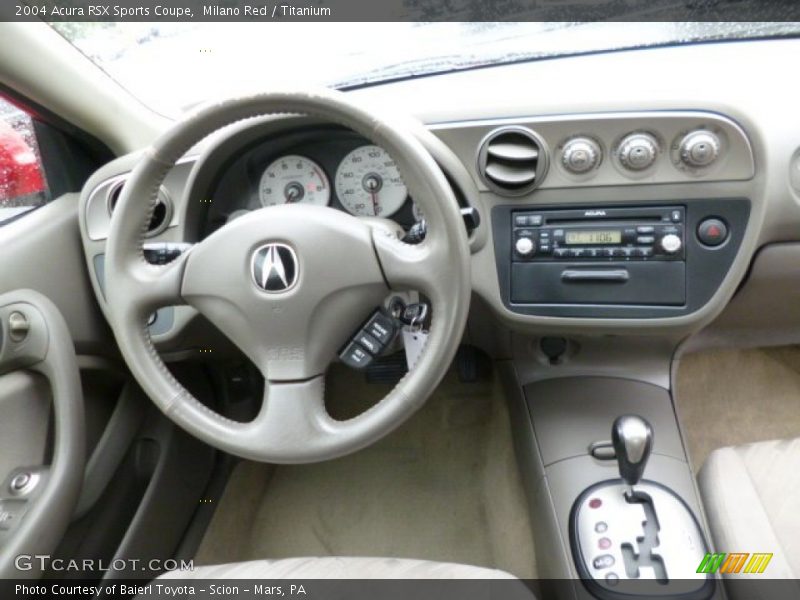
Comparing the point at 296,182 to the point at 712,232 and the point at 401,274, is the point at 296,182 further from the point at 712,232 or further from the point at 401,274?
the point at 712,232

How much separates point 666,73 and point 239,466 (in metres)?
1.39

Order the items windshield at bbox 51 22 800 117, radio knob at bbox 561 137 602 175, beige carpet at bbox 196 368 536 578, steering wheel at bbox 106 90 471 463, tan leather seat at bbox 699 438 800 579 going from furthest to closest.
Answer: beige carpet at bbox 196 368 536 578
windshield at bbox 51 22 800 117
radio knob at bbox 561 137 602 175
tan leather seat at bbox 699 438 800 579
steering wheel at bbox 106 90 471 463

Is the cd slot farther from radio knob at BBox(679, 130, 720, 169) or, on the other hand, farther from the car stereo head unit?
radio knob at BBox(679, 130, 720, 169)

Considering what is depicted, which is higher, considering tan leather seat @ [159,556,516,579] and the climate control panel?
the climate control panel

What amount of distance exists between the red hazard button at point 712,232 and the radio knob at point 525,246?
280 millimetres

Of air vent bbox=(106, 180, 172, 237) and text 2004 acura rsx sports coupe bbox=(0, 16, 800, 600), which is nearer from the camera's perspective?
text 2004 acura rsx sports coupe bbox=(0, 16, 800, 600)

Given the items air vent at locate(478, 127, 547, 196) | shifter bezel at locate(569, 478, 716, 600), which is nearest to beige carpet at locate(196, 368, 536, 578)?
shifter bezel at locate(569, 478, 716, 600)

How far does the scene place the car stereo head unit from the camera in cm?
115

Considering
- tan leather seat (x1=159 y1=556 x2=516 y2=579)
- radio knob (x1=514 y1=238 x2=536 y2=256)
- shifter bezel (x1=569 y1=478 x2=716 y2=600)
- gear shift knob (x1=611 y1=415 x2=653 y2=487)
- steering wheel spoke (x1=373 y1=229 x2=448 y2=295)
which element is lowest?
shifter bezel (x1=569 y1=478 x2=716 y2=600)

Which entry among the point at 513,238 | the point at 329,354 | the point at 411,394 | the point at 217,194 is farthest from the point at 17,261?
the point at 513,238

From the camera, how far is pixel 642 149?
111 centimetres

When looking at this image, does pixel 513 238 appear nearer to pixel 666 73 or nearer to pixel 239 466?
pixel 666 73

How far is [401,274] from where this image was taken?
942 millimetres

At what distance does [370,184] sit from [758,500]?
0.83 meters
